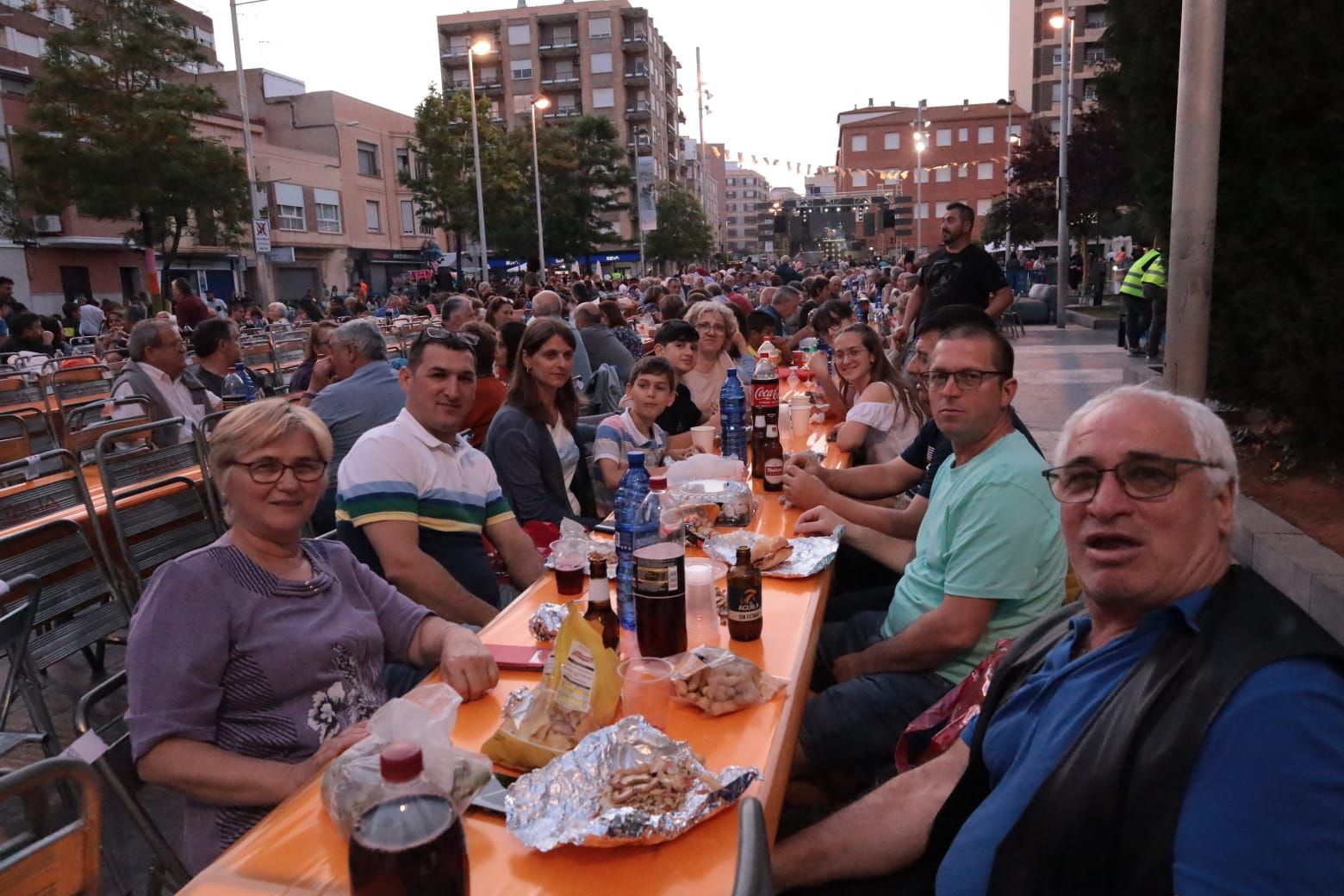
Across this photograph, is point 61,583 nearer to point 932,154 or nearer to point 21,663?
point 21,663

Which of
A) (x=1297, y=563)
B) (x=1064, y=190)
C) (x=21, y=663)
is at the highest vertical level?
(x=1064, y=190)

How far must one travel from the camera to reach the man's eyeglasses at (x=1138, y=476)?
1.62 meters

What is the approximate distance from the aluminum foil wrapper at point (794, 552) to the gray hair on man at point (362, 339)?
11.6 ft

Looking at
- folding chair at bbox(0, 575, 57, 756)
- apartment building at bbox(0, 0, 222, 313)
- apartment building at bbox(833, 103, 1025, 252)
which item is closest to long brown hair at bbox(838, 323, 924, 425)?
folding chair at bbox(0, 575, 57, 756)

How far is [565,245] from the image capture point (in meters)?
43.2

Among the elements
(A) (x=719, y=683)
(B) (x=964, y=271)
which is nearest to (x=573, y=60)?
(B) (x=964, y=271)

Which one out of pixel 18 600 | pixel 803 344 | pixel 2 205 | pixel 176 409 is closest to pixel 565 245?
pixel 2 205

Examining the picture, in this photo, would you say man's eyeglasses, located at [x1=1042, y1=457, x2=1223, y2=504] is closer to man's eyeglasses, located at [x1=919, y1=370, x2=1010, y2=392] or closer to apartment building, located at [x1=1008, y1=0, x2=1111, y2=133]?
man's eyeglasses, located at [x1=919, y1=370, x2=1010, y2=392]

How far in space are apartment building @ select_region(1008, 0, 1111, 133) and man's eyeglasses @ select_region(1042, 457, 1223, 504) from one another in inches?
2467

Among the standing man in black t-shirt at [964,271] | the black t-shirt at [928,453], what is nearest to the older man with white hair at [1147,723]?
the black t-shirt at [928,453]

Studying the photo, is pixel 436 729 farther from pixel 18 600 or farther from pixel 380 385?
pixel 380 385

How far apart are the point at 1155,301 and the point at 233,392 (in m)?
11.0

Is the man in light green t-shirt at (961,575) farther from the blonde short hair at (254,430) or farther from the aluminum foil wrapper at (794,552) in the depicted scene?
the blonde short hair at (254,430)

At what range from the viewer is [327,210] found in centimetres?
4219
